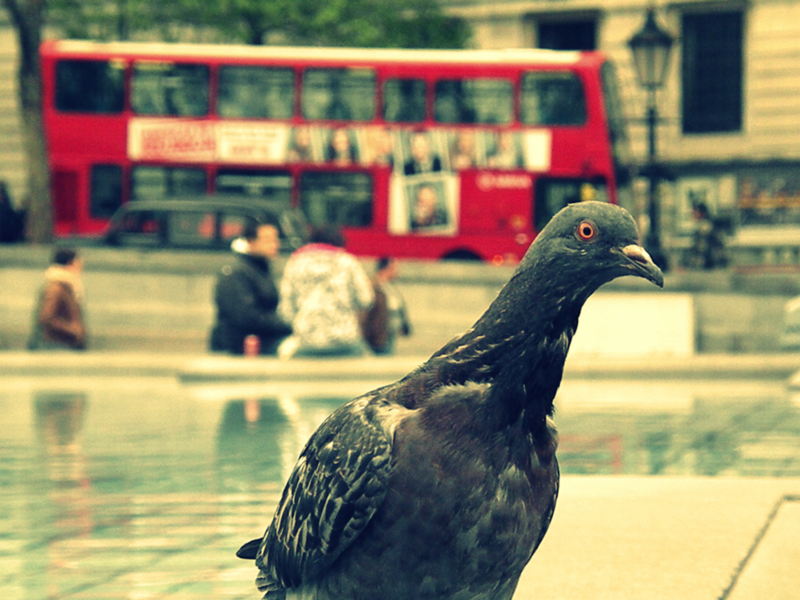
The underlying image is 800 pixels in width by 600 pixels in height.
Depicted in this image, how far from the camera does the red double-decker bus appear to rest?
26.5 meters

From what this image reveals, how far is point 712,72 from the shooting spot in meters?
39.8

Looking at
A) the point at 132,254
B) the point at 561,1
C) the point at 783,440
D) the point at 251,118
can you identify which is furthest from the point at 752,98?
the point at 783,440

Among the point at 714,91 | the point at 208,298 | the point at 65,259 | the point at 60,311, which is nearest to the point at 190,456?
the point at 65,259

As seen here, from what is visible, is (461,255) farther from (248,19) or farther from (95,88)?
(248,19)

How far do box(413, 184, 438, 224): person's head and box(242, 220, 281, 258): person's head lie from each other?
12.8m

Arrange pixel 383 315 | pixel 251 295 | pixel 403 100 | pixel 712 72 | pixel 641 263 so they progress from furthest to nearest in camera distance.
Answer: pixel 712 72 → pixel 403 100 → pixel 383 315 → pixel 251 295 → pixel 641 263

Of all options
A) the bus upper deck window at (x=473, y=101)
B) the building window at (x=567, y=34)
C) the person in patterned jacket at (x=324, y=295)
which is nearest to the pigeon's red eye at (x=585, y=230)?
the person in patterned jacket at (x=324, y=295)

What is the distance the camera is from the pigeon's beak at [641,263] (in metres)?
2.79

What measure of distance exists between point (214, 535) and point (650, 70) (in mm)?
14509

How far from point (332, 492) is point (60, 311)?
1394 cm

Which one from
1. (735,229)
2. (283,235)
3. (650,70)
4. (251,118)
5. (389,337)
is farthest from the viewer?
(735,229)

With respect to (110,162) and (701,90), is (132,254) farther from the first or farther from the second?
(701,90)

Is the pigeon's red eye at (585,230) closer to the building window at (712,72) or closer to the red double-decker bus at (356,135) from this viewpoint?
the red double-decker bus at (356,135)

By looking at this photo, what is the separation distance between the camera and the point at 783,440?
9.98 m
